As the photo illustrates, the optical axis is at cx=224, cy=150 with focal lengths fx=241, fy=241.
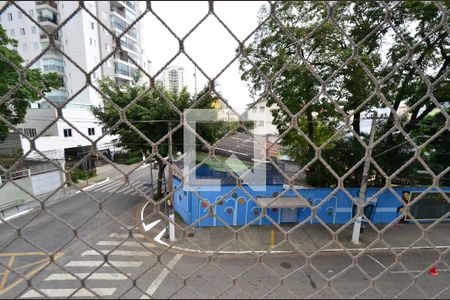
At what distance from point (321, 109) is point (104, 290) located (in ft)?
12.4

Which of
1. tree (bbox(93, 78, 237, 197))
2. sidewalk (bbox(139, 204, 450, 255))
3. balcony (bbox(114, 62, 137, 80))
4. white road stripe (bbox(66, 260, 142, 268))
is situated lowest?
sidewalk (bbox(139, 204, 450, 255))

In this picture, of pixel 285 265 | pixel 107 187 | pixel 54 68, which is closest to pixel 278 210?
pixel 285 265

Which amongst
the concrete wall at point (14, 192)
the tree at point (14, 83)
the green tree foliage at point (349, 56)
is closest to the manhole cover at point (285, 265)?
the green tree foliage at point (349, 56)

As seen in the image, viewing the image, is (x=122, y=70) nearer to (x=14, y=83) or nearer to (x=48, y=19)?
(x=48, y=19)

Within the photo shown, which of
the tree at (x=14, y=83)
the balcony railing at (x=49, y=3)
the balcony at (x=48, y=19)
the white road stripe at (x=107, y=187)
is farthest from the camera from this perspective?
the balcony railing at (x=49, y=3)

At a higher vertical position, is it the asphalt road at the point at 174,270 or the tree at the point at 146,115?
the tree at the point at 146,115

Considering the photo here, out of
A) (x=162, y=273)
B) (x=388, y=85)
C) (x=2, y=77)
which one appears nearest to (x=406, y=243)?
(x=388, y=85)

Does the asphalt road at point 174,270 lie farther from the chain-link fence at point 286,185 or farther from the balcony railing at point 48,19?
the balcony railing at point 48,19

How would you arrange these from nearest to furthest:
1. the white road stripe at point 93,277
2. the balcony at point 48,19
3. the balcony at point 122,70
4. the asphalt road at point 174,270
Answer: the asphalt road at point 174,270
the white road stripe at point 93,277
the balcony at point 48,19
the balcony at point 122,70

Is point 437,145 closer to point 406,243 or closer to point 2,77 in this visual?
point 406,243

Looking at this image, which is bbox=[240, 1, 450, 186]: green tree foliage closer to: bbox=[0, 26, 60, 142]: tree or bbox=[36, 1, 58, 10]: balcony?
bbox=[0, 26, 60, 142]: tree

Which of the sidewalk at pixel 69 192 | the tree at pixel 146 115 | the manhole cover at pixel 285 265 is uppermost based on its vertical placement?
the tree at pixel 146 115

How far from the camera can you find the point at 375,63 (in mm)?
3068

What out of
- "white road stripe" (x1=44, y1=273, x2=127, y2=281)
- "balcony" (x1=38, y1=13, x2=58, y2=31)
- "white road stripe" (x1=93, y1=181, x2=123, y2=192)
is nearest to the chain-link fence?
"white road stripe" (x1=44, y1=273, x2=127, y2=281)
